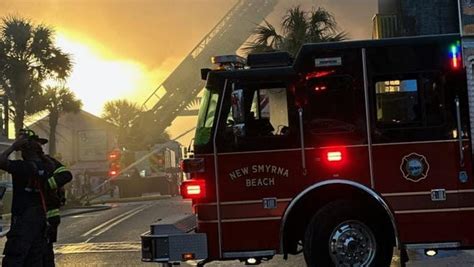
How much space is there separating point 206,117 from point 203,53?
78.6ft

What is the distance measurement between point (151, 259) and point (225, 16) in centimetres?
2459

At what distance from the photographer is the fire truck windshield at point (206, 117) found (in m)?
6.78

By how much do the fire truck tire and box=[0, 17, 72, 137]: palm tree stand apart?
22118mm

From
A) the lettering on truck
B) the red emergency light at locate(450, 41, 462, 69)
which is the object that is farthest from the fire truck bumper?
the red emergency light at locate(450, 41, 462, 69)

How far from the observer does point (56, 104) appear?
33.9m

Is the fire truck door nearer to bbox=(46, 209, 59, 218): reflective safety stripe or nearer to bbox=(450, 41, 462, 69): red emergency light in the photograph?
bbox=(450, 41, 462, 69): red emergency light

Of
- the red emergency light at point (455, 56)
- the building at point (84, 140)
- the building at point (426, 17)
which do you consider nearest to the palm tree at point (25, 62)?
the building at point (426, 17)

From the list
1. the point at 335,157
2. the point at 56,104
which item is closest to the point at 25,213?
the point at 335,157

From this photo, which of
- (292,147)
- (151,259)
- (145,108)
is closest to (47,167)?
(151,259)

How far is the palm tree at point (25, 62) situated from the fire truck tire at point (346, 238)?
2212cm

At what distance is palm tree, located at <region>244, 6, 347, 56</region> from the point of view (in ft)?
56.7

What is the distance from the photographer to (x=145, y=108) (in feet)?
109

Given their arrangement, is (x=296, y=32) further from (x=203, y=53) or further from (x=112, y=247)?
(x=203, y=53)

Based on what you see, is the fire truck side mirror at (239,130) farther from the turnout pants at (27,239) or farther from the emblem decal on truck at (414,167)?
the turnout pants at (27,239)
